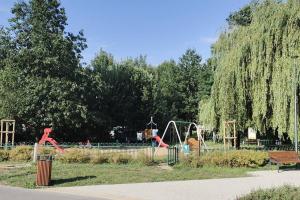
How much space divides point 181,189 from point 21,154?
39.7 feet

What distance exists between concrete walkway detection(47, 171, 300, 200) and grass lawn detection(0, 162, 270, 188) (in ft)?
3.13

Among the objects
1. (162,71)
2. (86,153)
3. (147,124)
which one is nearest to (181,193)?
(86,153)

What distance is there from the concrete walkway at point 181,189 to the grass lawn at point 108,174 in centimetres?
96

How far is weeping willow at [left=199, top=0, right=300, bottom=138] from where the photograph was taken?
2358 cm

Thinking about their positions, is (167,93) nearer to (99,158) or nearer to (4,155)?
(4,155)

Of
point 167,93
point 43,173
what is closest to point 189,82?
point 167,93

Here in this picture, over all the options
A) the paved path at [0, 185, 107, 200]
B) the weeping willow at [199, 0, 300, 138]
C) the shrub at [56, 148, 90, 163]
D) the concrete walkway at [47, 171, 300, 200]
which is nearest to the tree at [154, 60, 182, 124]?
the weeping willow at [199, 0, 300, 138]

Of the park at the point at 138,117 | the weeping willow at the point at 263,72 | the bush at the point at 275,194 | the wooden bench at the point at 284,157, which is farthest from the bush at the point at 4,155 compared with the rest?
the bush at the point at 275,194

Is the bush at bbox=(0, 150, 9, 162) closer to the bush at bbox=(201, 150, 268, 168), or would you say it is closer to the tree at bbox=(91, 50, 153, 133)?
the bush at bbox=(201, 150, 268, 168)

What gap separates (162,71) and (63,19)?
31.2 m

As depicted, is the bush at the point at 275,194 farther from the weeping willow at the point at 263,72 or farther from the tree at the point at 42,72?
the tree at the point at 42,72

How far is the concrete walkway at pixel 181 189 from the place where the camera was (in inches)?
492

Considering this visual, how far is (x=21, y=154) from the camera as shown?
23.3 m

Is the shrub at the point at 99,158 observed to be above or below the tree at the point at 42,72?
below
